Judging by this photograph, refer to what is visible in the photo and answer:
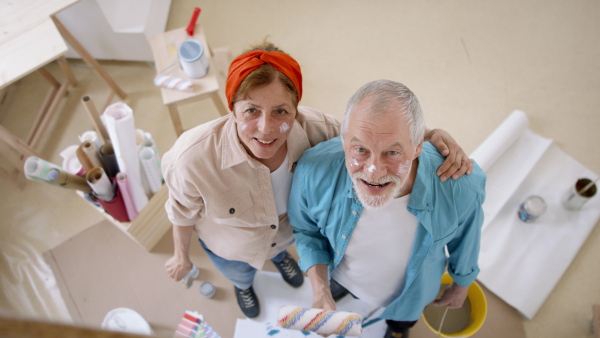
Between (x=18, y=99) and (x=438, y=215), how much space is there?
134 inches

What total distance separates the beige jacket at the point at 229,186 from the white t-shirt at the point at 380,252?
0.34 metres

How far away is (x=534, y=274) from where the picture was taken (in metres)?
2.24

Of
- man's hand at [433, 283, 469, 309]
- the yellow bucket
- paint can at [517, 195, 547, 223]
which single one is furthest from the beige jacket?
paint can at [517, 195, 547, 223]

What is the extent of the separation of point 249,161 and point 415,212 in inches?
23.5

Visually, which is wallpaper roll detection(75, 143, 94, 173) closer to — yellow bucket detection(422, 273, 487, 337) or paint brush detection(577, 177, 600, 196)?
yellow bucket detection(422, 273, 487, 337)

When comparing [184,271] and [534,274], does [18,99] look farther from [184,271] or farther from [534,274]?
[534,274]

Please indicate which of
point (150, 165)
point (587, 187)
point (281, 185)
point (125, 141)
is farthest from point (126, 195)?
point (587, 187)

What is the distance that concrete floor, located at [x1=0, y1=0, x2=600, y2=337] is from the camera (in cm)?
251

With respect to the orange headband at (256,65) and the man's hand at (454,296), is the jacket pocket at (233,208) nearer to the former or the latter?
the orange headband at (256,65)

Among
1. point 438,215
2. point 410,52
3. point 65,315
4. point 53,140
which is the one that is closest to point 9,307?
point 65,315

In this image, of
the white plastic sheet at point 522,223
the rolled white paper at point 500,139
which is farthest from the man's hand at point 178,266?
the rolled white paper at point 500,139

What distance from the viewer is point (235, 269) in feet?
6.14

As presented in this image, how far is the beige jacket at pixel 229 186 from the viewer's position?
130 cm

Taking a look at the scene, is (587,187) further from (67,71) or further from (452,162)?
(67,71)
